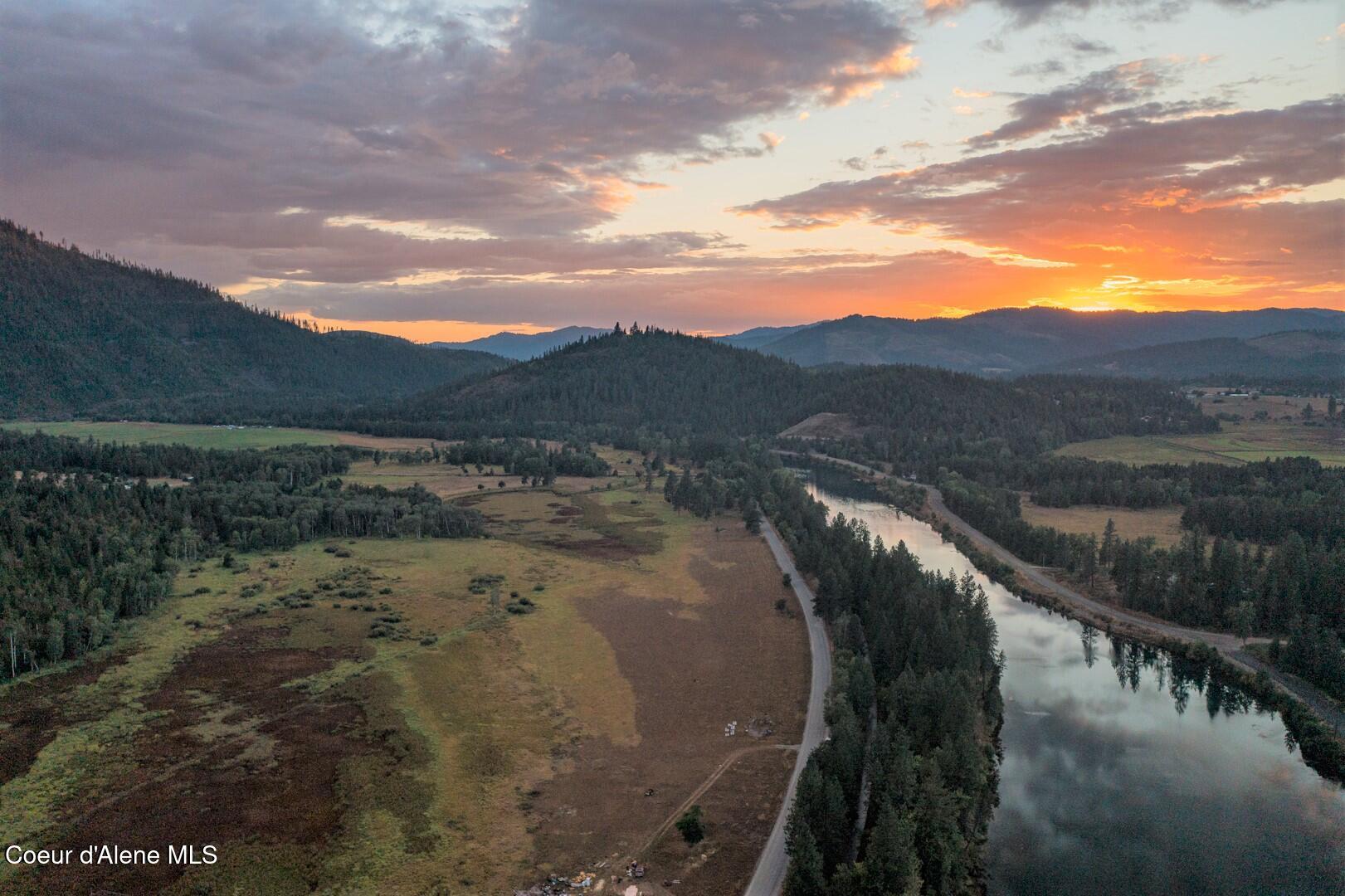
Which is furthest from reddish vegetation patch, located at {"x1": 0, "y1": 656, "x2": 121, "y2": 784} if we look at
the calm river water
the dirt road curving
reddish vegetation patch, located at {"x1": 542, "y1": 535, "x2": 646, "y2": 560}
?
reddish vegetation patch, located at {"x1": 542, "y1": 535, "x2": 646, "y2": 560}

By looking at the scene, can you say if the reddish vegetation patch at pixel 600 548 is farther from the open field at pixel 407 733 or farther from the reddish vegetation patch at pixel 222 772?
the reddish vegetation patch at pixel 222 772

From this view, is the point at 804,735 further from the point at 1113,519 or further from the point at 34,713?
the point at 1113,519

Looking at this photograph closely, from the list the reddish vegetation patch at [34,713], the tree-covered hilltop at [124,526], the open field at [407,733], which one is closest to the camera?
the open field at [407,733]

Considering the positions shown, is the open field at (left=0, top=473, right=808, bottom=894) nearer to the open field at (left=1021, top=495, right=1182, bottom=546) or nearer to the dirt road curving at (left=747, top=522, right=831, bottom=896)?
the dirt road curving at (left=747, top=522, right=831, bottom=896)

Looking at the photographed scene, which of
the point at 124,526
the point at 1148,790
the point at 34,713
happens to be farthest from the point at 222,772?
the point at 124,526

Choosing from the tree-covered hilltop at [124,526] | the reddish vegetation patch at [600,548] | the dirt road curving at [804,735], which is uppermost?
the tree-covered hilltop at [124,526]

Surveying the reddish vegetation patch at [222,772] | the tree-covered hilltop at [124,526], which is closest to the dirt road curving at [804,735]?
the reddish vegetation patch at [222,772]

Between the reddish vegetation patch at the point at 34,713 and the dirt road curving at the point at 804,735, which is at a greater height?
the reddish vegetation patch at the point at 34,713

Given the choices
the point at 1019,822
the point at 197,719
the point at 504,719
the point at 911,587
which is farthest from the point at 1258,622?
the point at 197,719
